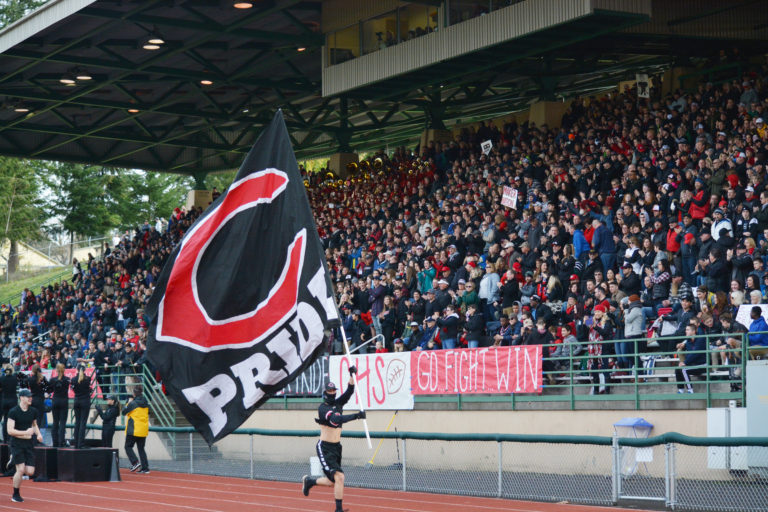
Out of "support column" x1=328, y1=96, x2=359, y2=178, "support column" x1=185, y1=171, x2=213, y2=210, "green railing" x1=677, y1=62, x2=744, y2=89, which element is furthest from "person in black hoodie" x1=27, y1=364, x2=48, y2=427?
"support column" x1=185, y1=171, x2=213, y2=210

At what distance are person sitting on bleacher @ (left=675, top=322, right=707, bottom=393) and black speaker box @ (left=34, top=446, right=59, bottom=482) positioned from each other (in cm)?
1280

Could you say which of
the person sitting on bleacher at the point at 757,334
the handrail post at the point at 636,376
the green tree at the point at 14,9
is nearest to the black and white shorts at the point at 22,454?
the handrail post at the point at 636,376

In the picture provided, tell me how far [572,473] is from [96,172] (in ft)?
207

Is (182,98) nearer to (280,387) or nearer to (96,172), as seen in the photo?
(280,387)

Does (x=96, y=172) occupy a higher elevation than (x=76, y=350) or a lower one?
higher

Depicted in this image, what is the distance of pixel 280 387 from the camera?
456 inches

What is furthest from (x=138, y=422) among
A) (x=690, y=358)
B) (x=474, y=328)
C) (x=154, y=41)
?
(x=154, y=41)

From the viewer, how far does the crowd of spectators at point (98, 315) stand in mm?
34719

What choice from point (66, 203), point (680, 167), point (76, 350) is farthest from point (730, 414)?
point (66, 203)

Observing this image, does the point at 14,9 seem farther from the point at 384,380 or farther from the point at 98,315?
the point at 384,380

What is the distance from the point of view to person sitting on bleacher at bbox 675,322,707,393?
738 inches

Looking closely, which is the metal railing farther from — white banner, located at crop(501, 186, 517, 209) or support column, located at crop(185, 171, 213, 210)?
support column, located at crop(185, 171, 213, 210)

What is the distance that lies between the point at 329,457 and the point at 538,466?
15.9 ft

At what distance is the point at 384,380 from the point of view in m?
24.3
